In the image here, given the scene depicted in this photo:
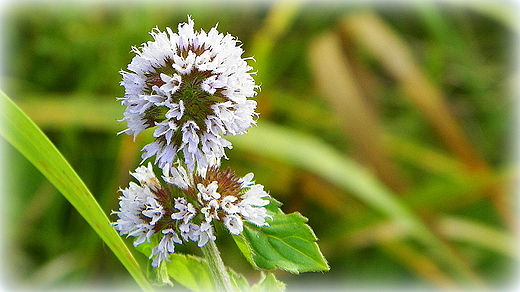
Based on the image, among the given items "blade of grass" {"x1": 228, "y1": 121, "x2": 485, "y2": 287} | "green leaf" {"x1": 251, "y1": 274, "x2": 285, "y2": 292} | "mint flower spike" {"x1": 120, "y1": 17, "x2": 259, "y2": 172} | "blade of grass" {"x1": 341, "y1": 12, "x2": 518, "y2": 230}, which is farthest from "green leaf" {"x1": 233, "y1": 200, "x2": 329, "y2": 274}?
"blade of grass" {"x1": 341, "y1": 12, "x2": 518, "y2": 230}

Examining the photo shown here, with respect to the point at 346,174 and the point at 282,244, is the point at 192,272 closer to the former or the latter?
the point at 282,244

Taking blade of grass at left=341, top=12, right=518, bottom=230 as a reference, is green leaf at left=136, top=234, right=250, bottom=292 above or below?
below

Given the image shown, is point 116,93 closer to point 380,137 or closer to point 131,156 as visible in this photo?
point 131,156

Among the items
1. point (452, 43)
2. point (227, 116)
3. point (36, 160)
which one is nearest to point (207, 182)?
point (227, 116)

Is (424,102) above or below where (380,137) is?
above

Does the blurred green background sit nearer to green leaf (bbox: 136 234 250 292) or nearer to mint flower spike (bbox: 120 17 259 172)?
green leaf (bbox: 136 234 250 292)

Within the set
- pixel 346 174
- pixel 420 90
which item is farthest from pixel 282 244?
pixel 420 90

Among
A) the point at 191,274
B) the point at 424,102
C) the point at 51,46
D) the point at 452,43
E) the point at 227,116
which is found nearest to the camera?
the point at 227,116

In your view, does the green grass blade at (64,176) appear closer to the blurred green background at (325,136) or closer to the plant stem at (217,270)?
the plant stem at (217,270)
